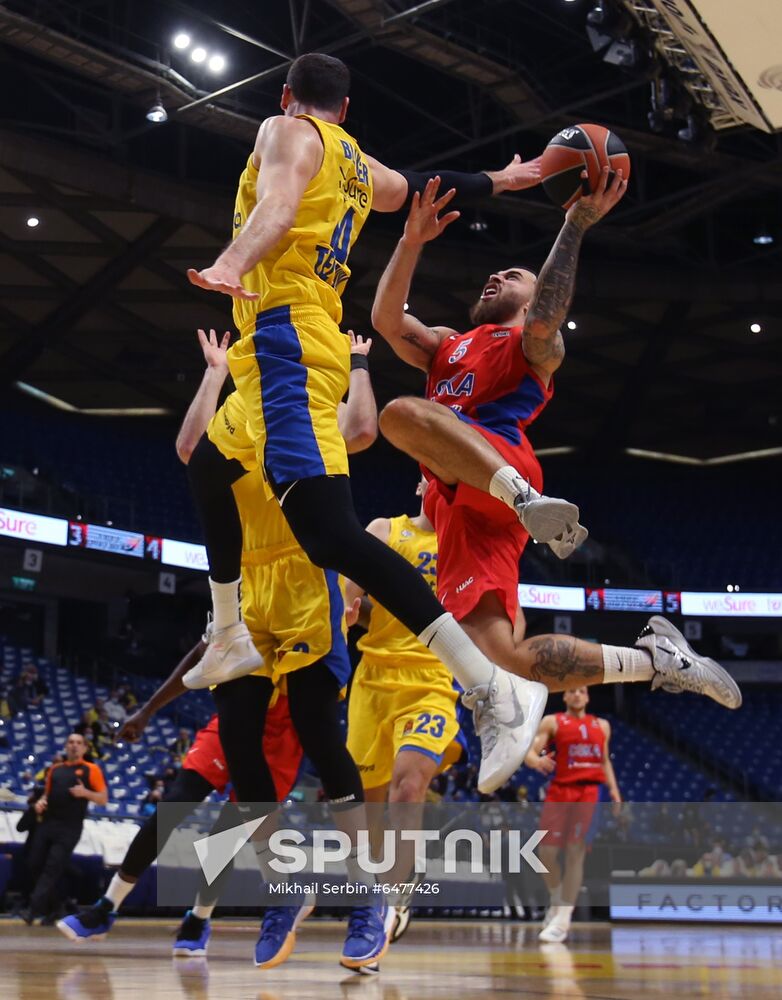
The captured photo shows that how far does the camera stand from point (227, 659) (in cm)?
454

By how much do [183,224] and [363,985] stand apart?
1843 cm

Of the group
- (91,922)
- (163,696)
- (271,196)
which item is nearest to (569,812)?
(163,696)

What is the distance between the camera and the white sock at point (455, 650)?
378cm

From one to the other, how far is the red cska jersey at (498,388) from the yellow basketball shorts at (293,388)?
1007 mm

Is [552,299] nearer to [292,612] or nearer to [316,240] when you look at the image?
[316,240]

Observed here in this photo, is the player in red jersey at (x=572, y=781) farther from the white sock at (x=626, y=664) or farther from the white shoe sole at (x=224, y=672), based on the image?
the white shoe sole at (x=224, y=672)

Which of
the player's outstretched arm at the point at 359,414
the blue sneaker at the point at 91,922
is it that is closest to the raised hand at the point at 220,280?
the player's outstretched arm at the point at 359,414

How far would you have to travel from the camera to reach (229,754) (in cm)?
478

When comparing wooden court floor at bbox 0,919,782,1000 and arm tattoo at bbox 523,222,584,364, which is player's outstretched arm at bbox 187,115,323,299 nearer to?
arm tattoo at bbox 523,222,584,364

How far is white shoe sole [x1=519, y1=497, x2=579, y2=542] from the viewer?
3.94 metres

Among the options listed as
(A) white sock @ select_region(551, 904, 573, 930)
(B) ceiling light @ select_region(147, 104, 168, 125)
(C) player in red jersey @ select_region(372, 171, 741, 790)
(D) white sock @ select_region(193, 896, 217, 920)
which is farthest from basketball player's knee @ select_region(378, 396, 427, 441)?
(B) ceiling light @ select_region(147, 104, 168, 125)

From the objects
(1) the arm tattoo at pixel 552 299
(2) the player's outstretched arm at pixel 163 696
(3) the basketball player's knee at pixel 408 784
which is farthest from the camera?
(2) the player's outstretched arm at pixel 163 696

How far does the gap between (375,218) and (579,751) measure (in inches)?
542

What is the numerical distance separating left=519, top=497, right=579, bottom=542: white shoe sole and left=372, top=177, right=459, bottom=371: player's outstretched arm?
119cm
